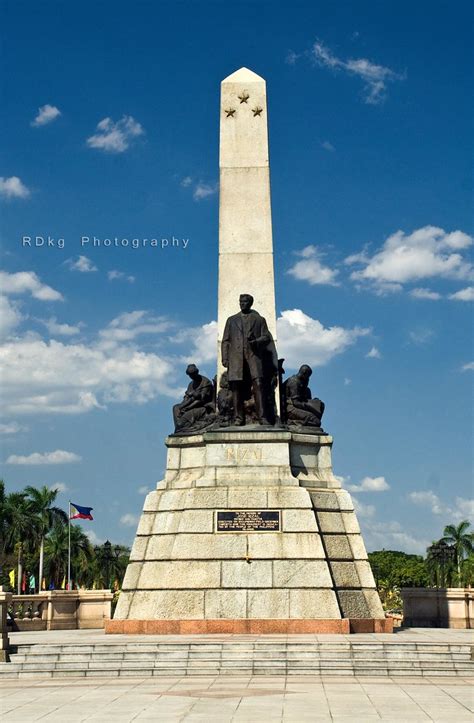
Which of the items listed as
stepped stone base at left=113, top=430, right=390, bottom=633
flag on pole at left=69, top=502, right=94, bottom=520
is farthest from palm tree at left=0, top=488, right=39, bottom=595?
stepped stone base at left=113, top=430, right=390, bottom=633

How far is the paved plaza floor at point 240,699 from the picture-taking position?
33.3ft

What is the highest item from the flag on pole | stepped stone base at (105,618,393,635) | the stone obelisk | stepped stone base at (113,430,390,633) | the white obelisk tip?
the white obelisk tip

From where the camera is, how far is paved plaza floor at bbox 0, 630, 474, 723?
33.3 feet

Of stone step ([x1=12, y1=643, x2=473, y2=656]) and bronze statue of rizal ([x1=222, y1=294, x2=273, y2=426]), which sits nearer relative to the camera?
stone step ([x1=12, y1=643, x2=473, y2=656])

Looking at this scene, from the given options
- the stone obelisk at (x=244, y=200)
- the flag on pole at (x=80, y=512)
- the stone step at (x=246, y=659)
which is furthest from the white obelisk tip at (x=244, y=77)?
the flag on pole at (x=80, y=512)

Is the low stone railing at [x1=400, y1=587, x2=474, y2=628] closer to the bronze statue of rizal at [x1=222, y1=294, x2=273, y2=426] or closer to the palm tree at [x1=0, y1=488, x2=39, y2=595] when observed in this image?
the bronze statue of rizal at [x1=222, y1=294, x2=273, y2=426]

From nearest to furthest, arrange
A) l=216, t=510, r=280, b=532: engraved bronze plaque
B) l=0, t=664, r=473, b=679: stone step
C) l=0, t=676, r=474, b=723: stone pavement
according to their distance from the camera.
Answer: l=0, t=676, r=474, b=723: stone pavement < l=0, t=664, r=473, b=679: stone step < l=216, t=510, r=280, b=532: engraved bronze plaque

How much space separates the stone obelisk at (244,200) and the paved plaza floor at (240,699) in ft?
32.0

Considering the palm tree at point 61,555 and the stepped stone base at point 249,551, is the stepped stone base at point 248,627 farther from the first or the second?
the palm tree at point 61,555

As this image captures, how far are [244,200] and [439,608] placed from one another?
11544 millimetres

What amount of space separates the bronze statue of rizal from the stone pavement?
24.9 feet

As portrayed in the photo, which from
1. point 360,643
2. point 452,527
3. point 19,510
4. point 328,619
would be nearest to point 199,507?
point 328,619

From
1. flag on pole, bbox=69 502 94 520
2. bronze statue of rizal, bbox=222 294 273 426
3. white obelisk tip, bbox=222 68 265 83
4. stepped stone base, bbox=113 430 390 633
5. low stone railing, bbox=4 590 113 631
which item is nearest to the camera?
stepped stone base, bbox=113 430 390 633

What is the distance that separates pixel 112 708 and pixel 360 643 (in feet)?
17.8
